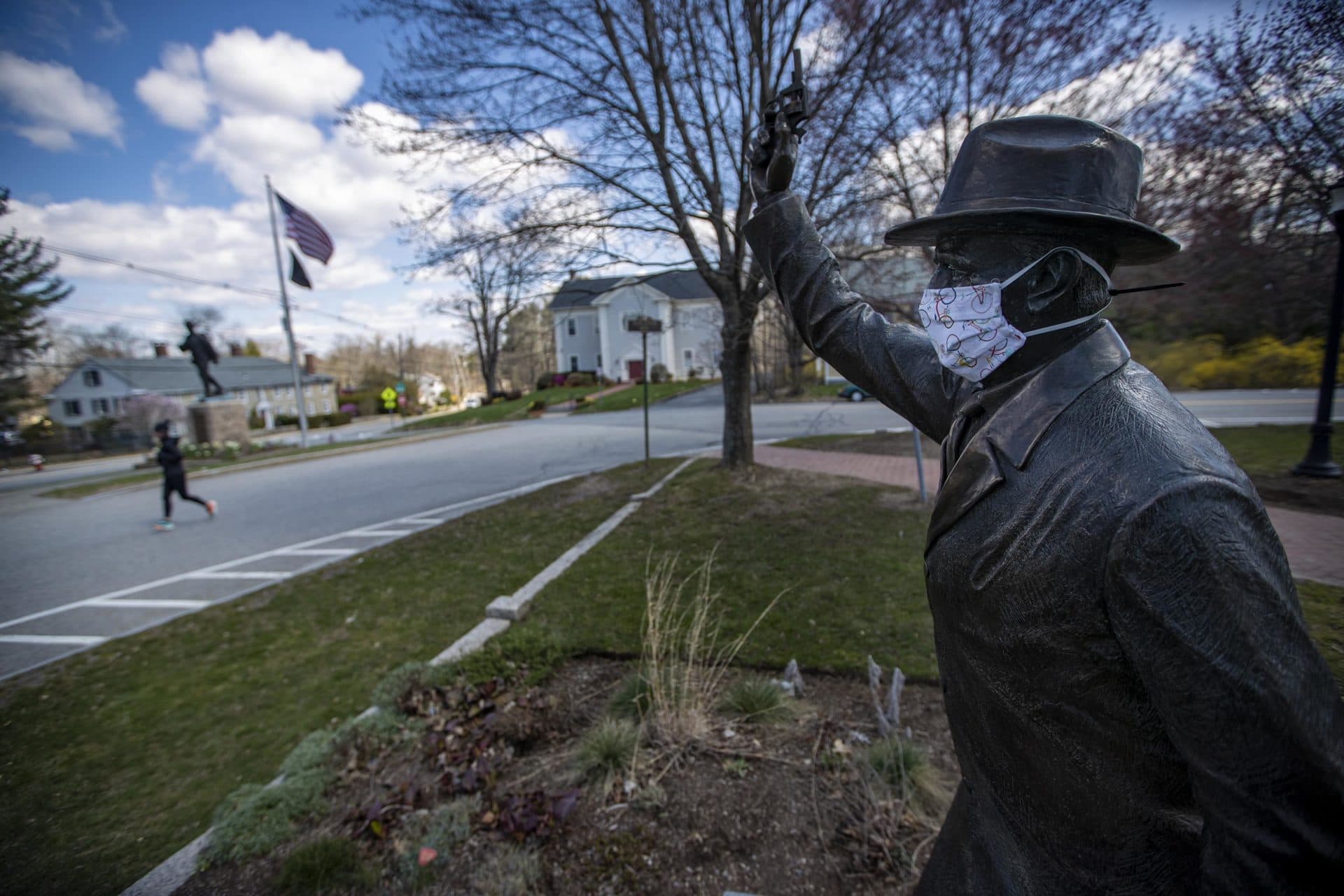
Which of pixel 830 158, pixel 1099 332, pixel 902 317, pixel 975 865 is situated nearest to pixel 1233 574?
pixel 1099 332

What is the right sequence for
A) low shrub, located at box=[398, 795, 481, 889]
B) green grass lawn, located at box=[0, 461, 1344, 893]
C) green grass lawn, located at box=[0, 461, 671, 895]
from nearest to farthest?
1. low shrub, located at box=[398, 795, 481, 889]
2. green grass lawn, located at box=[0, 461, 671, 895]
3. green grass lawn, located at box=[0, 461, 1344, 893]

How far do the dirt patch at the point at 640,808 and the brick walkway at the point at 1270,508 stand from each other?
1.86 metres

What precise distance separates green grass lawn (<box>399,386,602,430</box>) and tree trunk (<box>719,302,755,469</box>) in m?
19.8

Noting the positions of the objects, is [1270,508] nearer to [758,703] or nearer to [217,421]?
[758,703]

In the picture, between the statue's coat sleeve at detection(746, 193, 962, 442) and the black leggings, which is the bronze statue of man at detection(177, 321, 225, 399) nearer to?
the black leggings

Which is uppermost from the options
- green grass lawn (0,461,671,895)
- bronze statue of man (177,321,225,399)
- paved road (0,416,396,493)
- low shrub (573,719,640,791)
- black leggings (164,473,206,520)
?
bronze statue of man (177,321,225,399)

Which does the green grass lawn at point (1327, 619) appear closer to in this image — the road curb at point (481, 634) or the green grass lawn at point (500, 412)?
the road curb at point (481, 634)

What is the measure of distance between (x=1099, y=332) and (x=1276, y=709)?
63 centimetres

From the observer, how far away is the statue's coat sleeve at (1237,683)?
28.0 inches

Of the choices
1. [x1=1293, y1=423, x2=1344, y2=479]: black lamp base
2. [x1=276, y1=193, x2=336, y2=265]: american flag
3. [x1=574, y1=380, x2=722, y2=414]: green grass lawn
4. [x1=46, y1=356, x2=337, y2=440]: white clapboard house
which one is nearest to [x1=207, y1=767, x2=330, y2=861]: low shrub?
[x1=1293, y1=423, x2=1344, y2=479]: black lamp base

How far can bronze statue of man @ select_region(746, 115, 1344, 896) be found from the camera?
2.41 ft

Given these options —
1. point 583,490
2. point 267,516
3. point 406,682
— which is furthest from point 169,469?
point 406,682

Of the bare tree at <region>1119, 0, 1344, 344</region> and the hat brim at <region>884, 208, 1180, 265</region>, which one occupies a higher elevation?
the bare tree at <region>1119, 0, 1344, 344</region>

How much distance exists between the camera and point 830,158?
7.02 m
